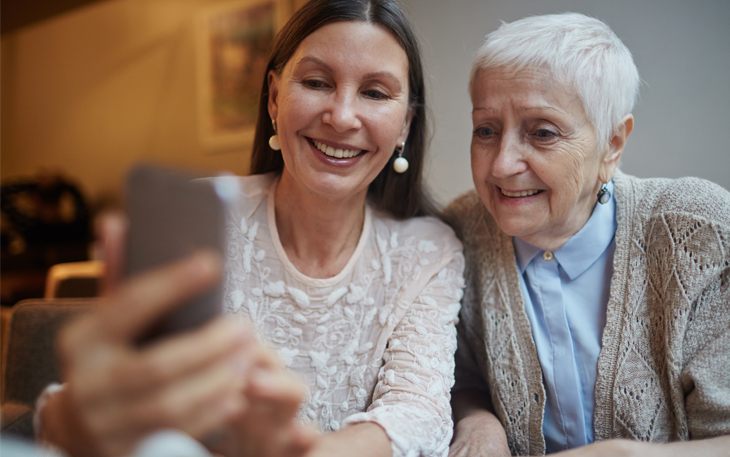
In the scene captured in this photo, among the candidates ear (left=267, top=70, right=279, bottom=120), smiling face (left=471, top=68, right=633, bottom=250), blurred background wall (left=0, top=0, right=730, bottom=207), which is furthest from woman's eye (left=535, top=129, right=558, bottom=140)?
ear (left=267, top=70, right=279, bottom=120)

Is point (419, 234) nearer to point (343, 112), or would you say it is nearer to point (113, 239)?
point (343, 112)

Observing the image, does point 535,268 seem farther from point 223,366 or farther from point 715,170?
point 223,366

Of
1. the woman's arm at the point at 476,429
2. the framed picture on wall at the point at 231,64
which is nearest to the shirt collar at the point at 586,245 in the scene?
the woman's arm at the point at 476,429

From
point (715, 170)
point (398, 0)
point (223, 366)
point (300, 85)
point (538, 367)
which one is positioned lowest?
point (538, 367)

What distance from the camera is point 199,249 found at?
370mm

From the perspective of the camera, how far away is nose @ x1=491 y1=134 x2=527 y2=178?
42.9 inches

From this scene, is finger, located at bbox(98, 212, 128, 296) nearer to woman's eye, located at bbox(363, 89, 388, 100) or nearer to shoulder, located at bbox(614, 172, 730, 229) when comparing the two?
woman's eye, located at bbox(363, 89, 388, 100)

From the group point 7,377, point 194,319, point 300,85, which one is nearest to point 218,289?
point 194,319

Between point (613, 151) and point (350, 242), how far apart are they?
67 centimetres

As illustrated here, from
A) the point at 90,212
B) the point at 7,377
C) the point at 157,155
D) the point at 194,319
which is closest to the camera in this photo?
the point at 194,319

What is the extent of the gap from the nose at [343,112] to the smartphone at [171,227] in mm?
710

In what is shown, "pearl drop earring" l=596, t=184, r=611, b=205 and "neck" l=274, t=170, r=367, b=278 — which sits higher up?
"pearl drop earring" l=596, t=184, r=611, b=205

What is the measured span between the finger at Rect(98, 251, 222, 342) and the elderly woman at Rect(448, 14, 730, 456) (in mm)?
869

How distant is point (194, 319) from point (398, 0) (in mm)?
1159
